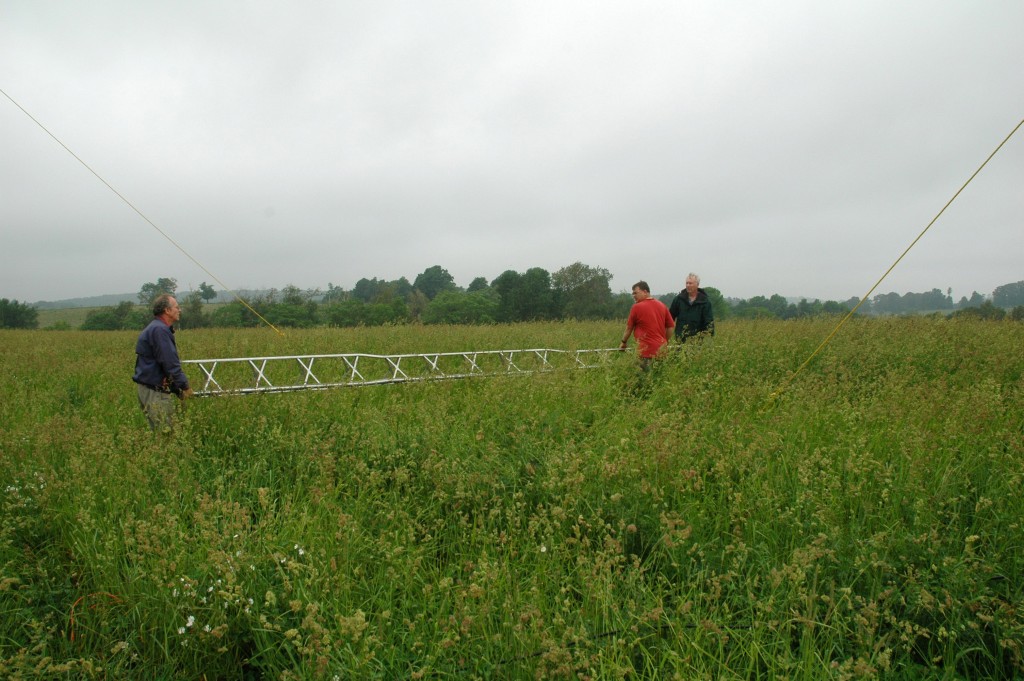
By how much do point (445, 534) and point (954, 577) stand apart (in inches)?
106

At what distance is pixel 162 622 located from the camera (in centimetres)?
269

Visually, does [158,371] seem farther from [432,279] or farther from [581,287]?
[432,279]

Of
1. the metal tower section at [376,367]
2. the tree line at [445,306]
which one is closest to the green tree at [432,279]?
the tree line at [445,306]

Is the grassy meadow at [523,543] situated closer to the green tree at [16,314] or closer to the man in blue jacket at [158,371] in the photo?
the man in blue jacket at [158,371]

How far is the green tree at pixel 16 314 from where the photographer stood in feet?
157

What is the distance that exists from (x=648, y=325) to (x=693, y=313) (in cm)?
167

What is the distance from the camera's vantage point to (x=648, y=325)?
7762 millimetres

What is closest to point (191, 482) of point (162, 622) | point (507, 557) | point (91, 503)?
point (91, 503)

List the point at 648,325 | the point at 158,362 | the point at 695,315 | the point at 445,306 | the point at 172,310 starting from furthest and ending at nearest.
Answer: the point at 445,306 < the point at 695,315 < the point at 648,325 < the point at 172,310 < the point at 158,362

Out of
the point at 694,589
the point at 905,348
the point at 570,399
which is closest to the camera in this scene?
the point at 694,589

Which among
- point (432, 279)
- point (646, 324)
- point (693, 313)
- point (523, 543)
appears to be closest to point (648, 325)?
point (646, 324)

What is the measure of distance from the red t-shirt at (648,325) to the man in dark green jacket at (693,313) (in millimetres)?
1187

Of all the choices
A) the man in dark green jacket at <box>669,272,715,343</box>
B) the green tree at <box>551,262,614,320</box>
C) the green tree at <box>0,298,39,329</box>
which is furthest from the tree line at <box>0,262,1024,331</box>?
the green tree at <box>0,298,39,329</box>

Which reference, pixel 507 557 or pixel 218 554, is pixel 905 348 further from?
pixel 218 554
